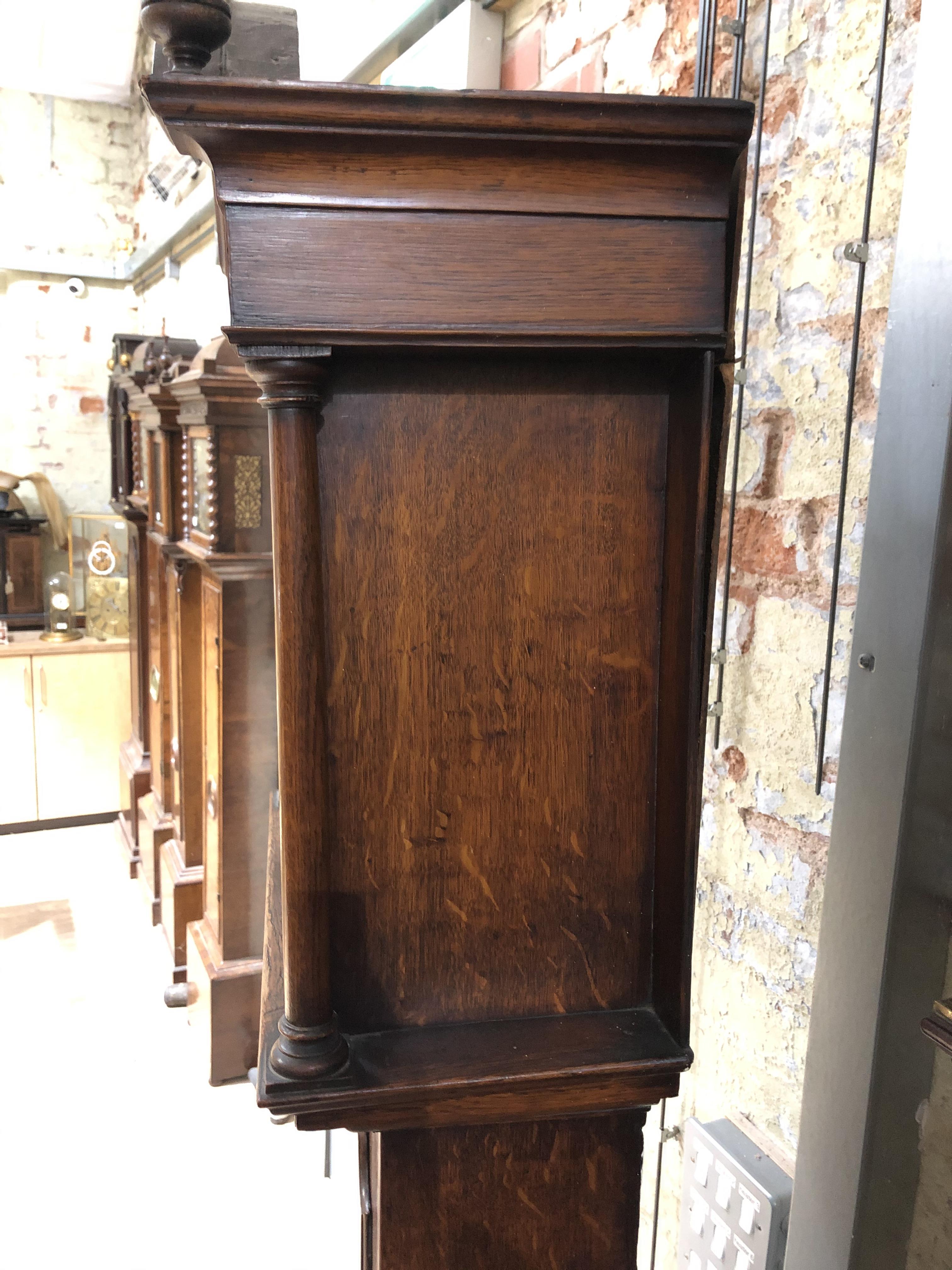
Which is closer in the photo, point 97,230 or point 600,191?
point 600,191

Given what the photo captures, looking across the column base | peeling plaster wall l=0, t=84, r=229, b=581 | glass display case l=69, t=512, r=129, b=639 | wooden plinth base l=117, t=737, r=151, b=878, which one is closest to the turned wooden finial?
the column base

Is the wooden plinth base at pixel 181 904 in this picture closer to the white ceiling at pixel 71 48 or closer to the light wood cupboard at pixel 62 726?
the light wood cupboard at pixel 62 726

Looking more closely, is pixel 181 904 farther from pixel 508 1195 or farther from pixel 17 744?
pixel 508 1195

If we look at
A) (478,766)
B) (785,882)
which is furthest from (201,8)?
(785,882)

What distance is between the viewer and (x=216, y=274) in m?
3.41

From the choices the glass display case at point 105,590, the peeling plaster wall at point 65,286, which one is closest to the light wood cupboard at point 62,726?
the glass display case at point 105,590

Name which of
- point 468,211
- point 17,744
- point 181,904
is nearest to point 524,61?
point 468,211

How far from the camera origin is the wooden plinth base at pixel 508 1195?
0.92 m

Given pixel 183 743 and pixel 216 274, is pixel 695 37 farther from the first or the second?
pixel 216 274

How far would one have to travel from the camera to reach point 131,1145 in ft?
7.60

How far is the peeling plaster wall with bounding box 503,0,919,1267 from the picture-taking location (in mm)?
1017

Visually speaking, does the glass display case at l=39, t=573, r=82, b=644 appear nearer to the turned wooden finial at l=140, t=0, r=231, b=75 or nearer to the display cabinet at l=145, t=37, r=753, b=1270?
the display cabinet at l=145, t=37, r=753, b=1270

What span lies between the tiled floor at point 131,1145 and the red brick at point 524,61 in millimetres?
2308

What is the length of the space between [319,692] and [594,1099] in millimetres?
450
